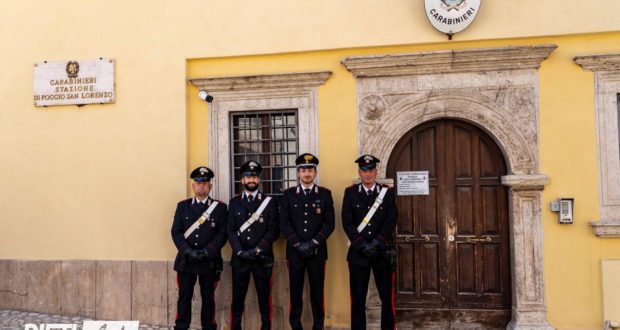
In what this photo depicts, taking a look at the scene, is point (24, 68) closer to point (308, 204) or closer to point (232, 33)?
point (232, 33)

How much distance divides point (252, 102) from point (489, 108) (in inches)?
112

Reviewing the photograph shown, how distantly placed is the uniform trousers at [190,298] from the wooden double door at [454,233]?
2.23 meters

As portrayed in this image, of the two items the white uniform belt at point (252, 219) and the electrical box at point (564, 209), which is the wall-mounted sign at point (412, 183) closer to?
the electrical box at point (564, 209)

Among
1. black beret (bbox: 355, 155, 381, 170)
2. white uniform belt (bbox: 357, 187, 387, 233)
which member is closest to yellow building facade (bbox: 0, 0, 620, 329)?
black beret (bbox: 355, 155, 381, 170)

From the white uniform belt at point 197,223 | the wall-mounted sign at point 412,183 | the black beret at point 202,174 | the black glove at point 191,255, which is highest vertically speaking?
the black beret at point 202,174

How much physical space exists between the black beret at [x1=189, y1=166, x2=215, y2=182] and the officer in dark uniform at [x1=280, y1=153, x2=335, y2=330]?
0.95 m

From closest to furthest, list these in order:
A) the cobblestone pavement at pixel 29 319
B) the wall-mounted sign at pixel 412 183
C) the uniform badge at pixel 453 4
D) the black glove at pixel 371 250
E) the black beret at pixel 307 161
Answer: the black glove at pixel 371 250, the black beret at pixel 307 161, the uniform badge at pixel 453 4, the wall-mounted sign at pixel 412 183, the cobblestone pavement at pixel 29 319

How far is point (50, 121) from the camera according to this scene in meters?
7.08

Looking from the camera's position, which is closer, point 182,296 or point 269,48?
point 182,296

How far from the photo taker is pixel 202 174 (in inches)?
245

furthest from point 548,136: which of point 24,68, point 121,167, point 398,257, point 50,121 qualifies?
point 24,68

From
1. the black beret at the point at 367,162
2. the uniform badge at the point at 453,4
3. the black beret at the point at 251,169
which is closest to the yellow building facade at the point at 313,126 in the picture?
the uniform badge at the point at 453,4

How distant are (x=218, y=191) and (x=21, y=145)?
282 centimetres

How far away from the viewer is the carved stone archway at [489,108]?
6.00 meters
